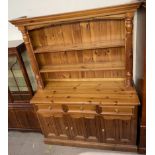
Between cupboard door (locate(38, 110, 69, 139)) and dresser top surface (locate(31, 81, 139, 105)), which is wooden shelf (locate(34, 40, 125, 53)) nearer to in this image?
dresser top surface (locate(31, 81, 139, 105))

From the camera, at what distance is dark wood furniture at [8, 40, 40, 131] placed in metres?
1.99

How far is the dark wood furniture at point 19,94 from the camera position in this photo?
1.99m

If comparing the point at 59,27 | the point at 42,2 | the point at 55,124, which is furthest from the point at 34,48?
the point at 55,124

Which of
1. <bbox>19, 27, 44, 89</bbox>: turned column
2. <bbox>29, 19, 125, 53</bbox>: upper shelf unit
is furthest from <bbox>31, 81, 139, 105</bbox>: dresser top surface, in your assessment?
<bbox>29, 19, 125, 53</bbox>: upper shelf unit

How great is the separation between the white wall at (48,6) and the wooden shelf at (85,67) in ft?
1.90

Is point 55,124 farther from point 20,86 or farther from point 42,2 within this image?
point 42,2

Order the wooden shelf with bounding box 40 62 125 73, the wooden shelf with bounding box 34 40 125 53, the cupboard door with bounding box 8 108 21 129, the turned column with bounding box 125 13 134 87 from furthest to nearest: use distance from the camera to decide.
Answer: the cupboard door with bounding box 8 108 21 129 < the wooden shelf with bounding box 40 62 125 73 < the wooden shelf with bounding box 34 40 125 53 < the turned column with bounding box 125 13 134 87

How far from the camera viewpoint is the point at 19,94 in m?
2.27

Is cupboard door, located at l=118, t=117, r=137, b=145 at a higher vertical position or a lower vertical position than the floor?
higher

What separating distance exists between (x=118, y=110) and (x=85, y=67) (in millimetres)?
559

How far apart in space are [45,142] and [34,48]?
1215mm

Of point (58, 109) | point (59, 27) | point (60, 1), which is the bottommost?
point (58, 109)

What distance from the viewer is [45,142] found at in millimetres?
2252

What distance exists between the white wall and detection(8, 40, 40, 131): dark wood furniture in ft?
1.17
